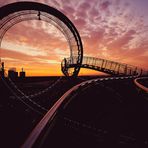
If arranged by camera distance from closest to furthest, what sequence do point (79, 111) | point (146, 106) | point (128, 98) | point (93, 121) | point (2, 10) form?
point (93, 121), point (79, 111), point (146, 106), point (128, 98), point (2, 10)

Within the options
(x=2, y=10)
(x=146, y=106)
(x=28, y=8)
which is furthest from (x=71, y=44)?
(x=146, y=106)

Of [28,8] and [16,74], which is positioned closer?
[28,8]

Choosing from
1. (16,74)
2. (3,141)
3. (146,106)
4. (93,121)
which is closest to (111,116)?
(93,121)

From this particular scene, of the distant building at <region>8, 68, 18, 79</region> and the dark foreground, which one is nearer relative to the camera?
the dark foreground

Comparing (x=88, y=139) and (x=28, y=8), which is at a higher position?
(x=28, y=8)

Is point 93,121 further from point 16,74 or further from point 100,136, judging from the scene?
point 16,74

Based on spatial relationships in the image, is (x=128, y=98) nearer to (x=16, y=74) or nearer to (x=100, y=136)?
(x=100, y=136)

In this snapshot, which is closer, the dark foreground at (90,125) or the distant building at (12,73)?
the dark foreground at (90,125)

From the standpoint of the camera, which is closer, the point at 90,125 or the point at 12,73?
the point at 90,125

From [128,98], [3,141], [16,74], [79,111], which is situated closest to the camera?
[3,141]

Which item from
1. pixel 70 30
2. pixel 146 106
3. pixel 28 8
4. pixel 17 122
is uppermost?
pixel 28 8
